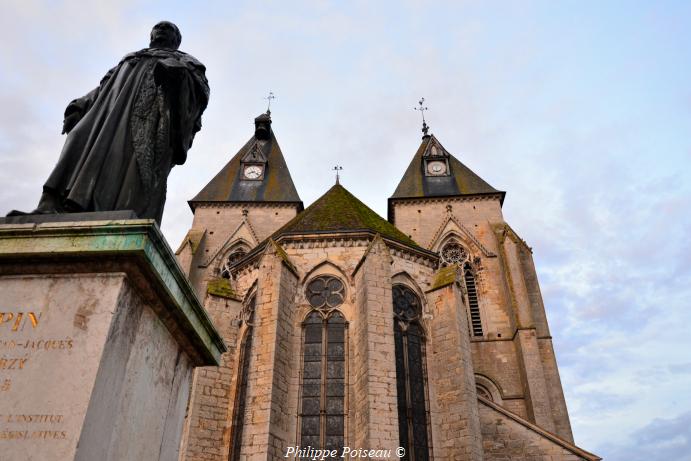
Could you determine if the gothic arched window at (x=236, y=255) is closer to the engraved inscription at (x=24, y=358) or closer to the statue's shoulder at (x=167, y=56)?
the statue's shoulder at (x=167, y=56)

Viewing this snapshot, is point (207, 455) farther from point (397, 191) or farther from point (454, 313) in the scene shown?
point (397, 191)

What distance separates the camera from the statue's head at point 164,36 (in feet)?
12.4

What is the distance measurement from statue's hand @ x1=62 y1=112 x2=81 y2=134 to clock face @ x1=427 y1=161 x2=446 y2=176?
2398cm

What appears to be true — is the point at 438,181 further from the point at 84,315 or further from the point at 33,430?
the point at 33,430

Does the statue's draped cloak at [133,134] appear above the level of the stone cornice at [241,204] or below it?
Result: below

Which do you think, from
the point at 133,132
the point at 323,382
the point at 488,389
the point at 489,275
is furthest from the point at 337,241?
the point at 489,275

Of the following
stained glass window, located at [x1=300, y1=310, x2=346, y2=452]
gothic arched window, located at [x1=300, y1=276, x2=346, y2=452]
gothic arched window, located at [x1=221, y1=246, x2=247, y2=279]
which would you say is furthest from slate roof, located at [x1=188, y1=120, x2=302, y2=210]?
stained glass window, located at [x1=300, y1=310, x2=346, y2=452]

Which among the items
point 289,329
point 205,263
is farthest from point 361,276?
point 205,263

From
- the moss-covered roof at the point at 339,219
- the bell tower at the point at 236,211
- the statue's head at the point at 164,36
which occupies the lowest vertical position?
the statue's head at the point at 164,36

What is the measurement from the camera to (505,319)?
20016mm

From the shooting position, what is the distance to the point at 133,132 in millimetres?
3279

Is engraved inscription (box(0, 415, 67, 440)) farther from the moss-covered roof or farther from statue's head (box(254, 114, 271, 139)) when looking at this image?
statue's head (box(254, 114, 271, 139))

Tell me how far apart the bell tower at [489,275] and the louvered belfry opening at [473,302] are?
0.13 feet

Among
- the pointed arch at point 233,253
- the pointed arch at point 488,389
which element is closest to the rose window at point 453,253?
the pointed arch at point 488,389
